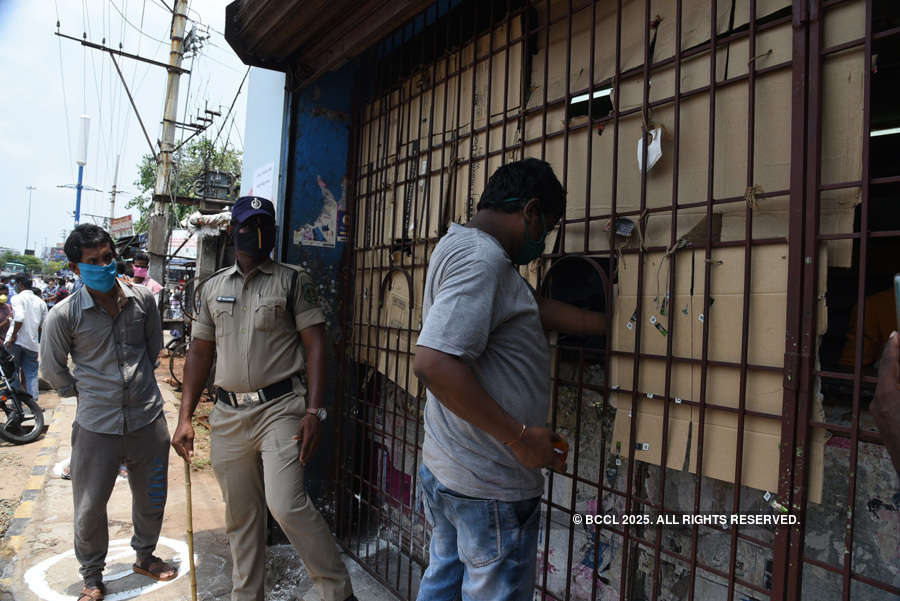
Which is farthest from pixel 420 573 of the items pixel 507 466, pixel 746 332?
pixel 746 332

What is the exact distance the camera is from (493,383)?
1507mm

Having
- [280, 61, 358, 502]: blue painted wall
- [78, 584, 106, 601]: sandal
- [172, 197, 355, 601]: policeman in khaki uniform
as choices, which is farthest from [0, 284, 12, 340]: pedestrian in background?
[172, 197, 355, 601]: policeman in khaki uniform

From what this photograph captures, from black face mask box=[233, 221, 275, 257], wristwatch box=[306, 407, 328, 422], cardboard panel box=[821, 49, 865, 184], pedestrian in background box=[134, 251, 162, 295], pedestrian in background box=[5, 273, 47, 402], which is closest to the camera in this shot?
cardboard panel box=[821, 49, 865, 184]

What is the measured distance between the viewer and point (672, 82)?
5.61ft

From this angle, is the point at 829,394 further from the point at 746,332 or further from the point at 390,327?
the point at 390,327

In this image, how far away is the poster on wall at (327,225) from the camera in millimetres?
3662

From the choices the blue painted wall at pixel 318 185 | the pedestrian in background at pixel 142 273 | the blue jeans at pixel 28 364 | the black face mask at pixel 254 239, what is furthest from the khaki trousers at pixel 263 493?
the blue jeans at pixel 28 364

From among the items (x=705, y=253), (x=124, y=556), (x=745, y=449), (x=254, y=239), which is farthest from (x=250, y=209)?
(x=124, y=556)

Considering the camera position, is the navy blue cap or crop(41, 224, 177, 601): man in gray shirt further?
crop(41, 224, 177, 601): man in gray shirt

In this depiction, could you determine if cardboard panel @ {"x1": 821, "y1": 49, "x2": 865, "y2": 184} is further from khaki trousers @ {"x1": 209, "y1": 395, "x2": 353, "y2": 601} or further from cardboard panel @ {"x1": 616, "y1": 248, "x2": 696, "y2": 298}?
khaki trousers @ {"x1": 209, "y1": 395, "x2": 353, "y2": 601}

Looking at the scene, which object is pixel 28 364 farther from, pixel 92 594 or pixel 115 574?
pixel 92 594

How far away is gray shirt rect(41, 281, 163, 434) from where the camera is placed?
9.80 feet

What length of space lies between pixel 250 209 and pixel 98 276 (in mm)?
991

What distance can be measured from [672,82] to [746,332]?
0.83 meters
